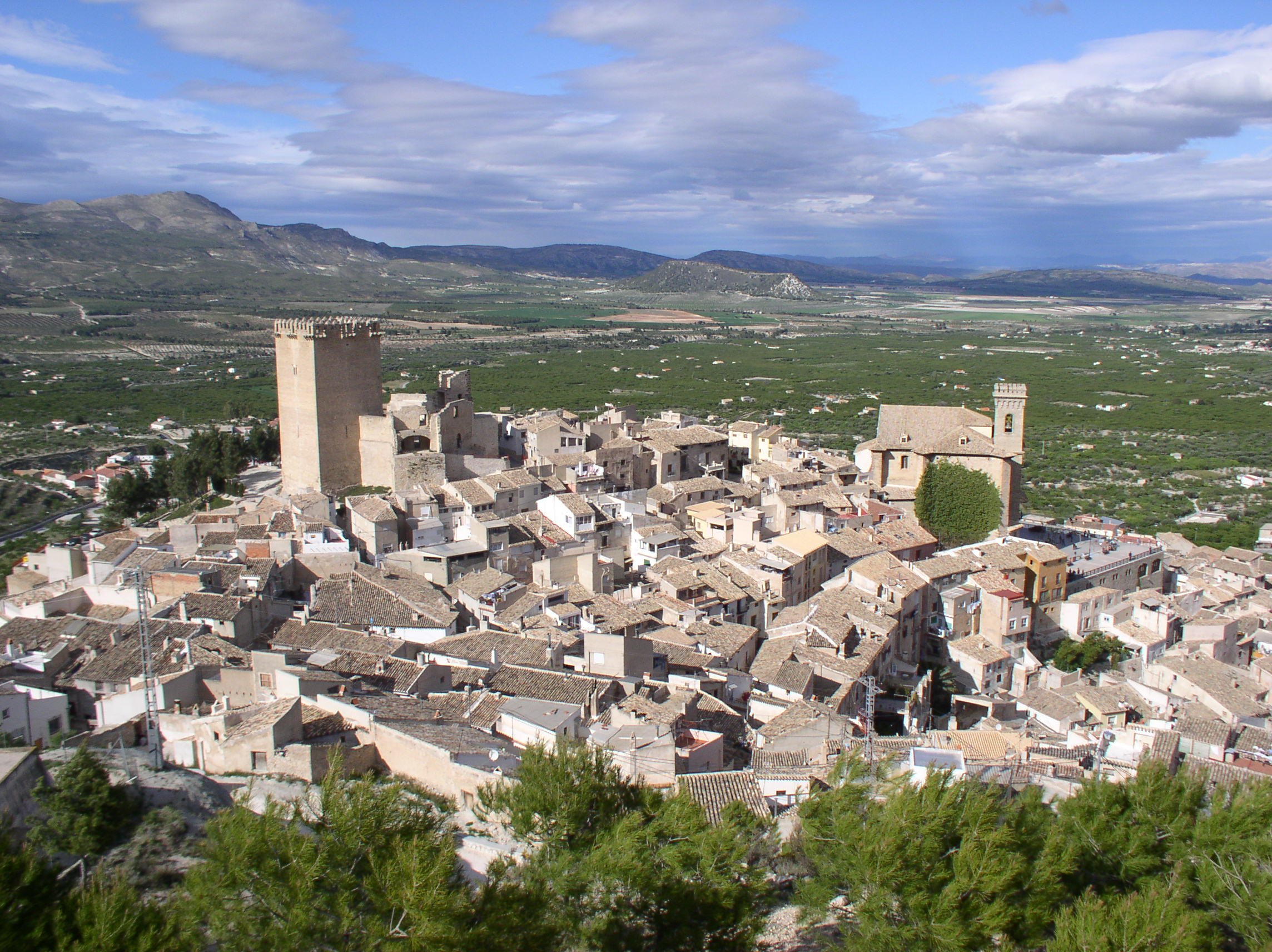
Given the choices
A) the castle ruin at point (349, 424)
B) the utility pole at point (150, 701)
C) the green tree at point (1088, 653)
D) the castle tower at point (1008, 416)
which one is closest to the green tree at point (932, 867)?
the utility pole at point (150, 701)

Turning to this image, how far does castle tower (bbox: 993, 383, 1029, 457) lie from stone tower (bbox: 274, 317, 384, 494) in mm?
16830

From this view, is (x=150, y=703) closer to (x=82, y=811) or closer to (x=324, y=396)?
(x=82, y=811)

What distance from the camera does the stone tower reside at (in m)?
27.5

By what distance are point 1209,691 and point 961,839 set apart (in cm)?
1136

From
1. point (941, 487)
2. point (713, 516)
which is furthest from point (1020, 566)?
point (713, 516)

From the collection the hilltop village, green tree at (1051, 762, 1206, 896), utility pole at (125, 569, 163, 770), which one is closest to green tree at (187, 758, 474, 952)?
the hilltop village

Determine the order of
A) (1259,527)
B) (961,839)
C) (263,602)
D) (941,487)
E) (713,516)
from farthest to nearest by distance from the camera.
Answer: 1. (1259,527)
2. (941,487)
3. (713,516)
4. (263,602)
5. (961,839)

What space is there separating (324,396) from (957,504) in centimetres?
1687

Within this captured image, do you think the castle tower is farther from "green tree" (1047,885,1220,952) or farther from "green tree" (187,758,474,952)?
"green tree" (187,758,474,952)

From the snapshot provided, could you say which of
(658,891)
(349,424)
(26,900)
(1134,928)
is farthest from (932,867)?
(349,424)

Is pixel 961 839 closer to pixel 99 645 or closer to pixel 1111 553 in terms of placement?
pixel 99 645

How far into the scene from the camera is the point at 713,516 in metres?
27.1

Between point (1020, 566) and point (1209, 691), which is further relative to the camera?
point (1020, 566)

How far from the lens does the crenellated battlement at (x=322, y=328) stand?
27.7 m
